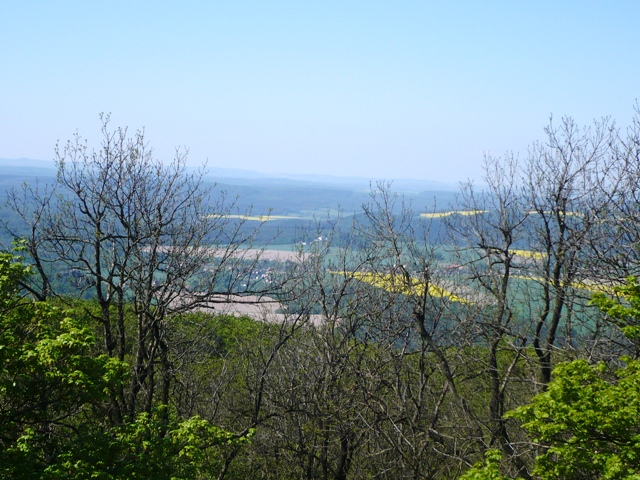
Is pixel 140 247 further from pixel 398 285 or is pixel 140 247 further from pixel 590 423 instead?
pixel 590 423

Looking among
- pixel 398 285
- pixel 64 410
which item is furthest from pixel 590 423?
pixel 64 410

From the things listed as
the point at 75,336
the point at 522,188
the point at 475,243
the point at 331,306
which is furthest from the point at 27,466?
the point at 522,188

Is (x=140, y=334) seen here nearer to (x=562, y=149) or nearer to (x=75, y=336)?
(x=75, y=336)

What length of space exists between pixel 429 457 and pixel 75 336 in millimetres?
7994

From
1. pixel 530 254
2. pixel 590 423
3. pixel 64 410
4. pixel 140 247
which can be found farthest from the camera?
pixel 530 254

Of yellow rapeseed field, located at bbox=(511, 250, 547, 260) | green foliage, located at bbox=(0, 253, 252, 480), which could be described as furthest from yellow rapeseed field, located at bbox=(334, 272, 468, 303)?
green foliage, located at bbox=(0, 253, 252, 480)

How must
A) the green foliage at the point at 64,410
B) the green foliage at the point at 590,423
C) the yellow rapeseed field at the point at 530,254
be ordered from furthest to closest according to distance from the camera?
the yellow rapeseed field at the point at 530,254 → the green foliage at the point at 64,410 → the green foliage at the point at 590,423

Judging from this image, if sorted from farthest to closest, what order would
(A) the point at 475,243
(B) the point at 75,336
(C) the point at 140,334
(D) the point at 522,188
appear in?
(D) the point at 522,188
(A) the point at 475,243
(C) the point at 140,334
(B) the point at 75,336

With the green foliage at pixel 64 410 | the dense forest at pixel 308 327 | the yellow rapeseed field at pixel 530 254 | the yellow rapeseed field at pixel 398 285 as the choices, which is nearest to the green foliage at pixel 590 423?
the dense forest at pixel 308 327

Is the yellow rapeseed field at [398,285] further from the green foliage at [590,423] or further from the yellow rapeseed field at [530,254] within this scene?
the green foliage at [590,423]

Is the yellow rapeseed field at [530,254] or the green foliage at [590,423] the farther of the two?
the yellow rapeseed field at [530,254]

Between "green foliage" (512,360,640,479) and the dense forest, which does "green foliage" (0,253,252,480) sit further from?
"green foliage" (512,360,640,479)

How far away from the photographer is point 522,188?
14734 millimetres

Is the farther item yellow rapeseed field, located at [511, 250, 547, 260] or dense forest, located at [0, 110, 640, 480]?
yellow rapeseed field, located at [511, 250, 547, 260]
